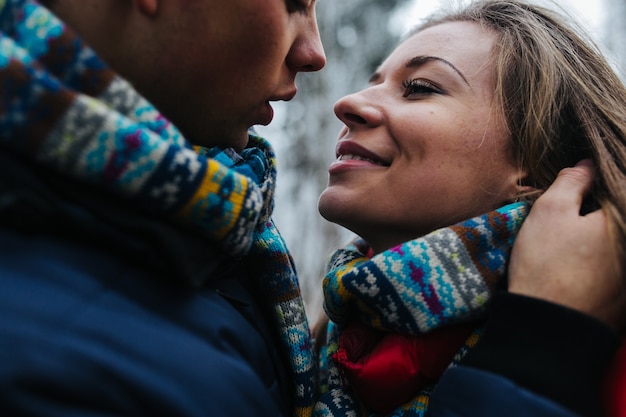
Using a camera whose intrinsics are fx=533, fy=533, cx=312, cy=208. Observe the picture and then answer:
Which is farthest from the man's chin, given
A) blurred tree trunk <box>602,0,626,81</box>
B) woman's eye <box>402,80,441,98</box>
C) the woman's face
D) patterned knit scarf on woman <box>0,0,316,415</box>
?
blurred tree trunk <box>602,0,626,81</box>

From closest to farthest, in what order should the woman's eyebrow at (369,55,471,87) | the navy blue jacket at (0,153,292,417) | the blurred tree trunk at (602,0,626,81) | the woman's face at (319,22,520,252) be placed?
1. the navy blue jacket at (0,153,292,417)
2. the woman's face at (319,22,520,252)
3. the woman's eyebrow at (369,55,471,87)
4. the blurred tree trunk at (602,0,626,81)

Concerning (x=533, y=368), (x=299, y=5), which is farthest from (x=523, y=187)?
(x=299, y=5)

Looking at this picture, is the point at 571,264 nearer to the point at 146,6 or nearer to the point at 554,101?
the point at 554,101

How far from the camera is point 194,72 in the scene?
1.20 meters

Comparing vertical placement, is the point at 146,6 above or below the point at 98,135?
above

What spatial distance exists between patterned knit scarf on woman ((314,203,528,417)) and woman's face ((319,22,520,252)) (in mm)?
192

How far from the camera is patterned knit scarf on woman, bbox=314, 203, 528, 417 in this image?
1.36m

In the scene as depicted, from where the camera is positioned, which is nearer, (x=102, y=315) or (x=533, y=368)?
(x=102, y=315)

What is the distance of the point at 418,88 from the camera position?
5.77 feet

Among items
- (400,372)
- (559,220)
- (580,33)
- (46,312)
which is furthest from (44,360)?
(580,33)

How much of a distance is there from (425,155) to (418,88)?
275mm

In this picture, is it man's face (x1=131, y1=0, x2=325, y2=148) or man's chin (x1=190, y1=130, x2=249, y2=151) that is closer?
man's face (x1=131, y1=0, x2=325, y2=148)

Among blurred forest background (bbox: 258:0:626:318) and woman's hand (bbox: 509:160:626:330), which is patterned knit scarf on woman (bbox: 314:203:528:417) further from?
blurred forest background (bbox: 258:0:626:318)

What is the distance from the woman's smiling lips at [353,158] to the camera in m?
1.69
